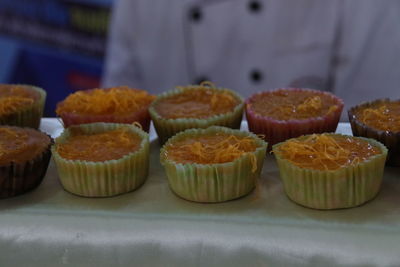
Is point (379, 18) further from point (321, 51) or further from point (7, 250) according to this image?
point (7, 250)

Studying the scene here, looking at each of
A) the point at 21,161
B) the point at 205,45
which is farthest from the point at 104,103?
the point at 205,45

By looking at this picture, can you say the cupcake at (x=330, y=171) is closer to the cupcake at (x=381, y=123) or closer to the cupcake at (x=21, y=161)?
the cupcake at (x=381, y=123)

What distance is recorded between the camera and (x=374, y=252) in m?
1.08

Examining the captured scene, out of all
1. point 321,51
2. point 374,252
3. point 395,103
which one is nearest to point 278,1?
point 321,51

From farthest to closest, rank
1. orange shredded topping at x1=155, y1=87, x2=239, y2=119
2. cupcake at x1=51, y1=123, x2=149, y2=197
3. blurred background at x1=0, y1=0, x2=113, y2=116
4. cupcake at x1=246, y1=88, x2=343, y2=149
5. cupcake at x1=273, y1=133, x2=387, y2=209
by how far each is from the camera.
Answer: blurred background at x1=0, y1=0, x2=113, y2=116, orange shredded topping at x1=155, y1=87, x2=239, y2=119, cupcake at x1=246, y1=88, x2=343, y2=149, cupcake at x1=51, y1=123, x2=149, y2=197, cupcake at x1=273, y1=133, x2=387, y2=209

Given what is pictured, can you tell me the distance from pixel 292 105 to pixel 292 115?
0.20ft

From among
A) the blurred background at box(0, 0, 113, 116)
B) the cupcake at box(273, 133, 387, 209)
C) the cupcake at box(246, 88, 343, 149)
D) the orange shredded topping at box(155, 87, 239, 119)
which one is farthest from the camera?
the blurred background at box(0, 0, 113, 116)

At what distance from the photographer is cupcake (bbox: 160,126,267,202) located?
1252 millimetres

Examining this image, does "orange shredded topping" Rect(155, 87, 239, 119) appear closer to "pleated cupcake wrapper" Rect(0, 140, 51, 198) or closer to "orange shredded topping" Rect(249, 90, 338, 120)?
"orange shredded topping" Rect(249, 90, 338, 120)

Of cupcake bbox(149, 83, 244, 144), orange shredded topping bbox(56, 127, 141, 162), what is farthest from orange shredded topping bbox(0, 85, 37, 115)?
cupcake bbox(149, 83, 244, 144)

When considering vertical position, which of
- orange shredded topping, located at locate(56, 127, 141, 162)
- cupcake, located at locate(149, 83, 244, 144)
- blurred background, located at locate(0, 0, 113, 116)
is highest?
cupcake, located at locate(149, 83, 244, 144)

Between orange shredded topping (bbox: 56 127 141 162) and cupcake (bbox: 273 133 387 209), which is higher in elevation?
cupcake (bbox: 273 133 387 209)

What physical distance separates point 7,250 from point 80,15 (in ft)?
5.92

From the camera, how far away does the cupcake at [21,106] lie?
1.59 m
